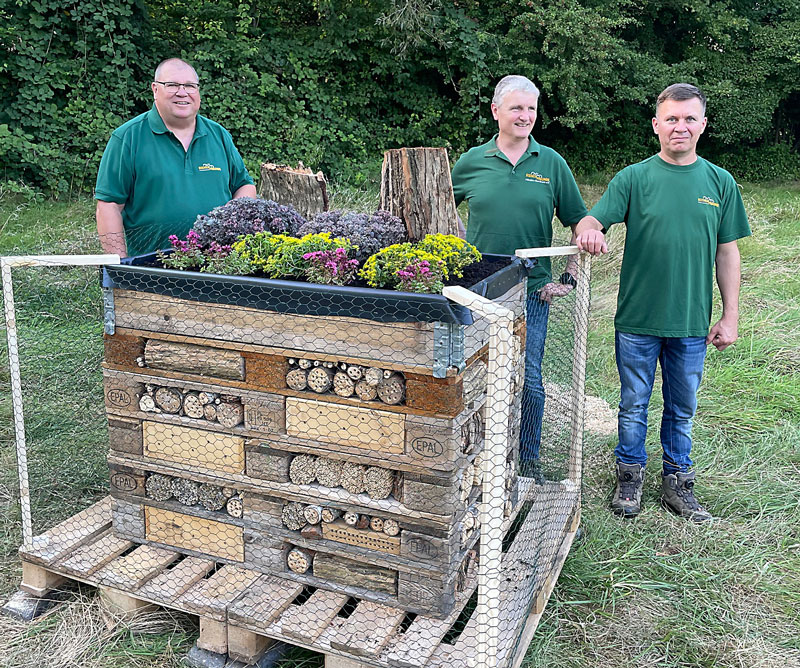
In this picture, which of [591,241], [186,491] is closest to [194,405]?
[186,491]

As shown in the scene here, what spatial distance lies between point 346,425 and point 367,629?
0.70 metres

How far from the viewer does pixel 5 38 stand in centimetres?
1011

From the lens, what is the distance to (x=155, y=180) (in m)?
3.74

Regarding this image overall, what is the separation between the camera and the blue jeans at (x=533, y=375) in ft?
12.2

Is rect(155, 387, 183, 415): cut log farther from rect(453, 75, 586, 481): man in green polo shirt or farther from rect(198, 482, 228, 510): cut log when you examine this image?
rect(453, 75, 586, 481): man in green polo shirt

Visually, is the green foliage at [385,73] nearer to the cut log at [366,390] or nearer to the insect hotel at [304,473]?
the insect hotel at [304,473]

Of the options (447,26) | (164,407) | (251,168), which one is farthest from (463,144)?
(164,407)

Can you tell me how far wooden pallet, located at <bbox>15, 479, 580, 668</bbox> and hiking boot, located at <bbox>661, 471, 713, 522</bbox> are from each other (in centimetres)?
84

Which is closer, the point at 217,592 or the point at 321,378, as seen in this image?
the point at 321,378

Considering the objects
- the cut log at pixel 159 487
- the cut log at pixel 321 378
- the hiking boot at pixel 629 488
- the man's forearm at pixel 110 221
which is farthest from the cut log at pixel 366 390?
the hiking boot at pixel 629 488

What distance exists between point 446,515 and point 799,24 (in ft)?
58.8

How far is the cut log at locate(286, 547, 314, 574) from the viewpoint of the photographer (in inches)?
109

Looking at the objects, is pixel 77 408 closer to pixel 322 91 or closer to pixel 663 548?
pixel 663 548

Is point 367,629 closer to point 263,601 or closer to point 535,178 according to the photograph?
point 263,601
